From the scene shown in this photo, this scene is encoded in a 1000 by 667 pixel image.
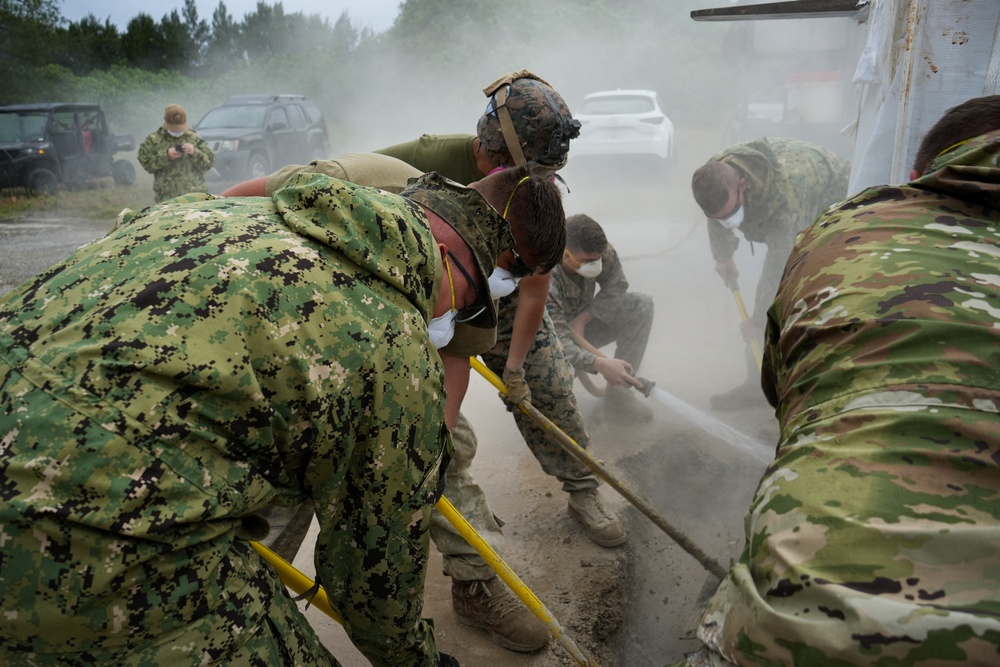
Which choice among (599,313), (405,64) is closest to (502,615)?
(599,313)

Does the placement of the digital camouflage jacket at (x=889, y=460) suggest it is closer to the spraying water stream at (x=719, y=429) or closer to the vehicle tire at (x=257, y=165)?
the spraying water stream at (x=719, y=429)

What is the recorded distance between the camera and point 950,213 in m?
1.45

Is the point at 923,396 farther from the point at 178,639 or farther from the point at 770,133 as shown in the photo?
the point at 770,133

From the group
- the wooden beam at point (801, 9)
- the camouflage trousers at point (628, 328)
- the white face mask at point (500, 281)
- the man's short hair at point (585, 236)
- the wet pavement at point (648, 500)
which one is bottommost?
the wet pavement at point (648, 500)

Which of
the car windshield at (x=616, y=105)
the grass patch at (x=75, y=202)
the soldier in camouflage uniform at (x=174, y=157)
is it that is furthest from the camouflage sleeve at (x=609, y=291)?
the grass patch at (x=75, y=202)

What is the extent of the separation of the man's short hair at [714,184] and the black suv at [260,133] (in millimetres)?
9061

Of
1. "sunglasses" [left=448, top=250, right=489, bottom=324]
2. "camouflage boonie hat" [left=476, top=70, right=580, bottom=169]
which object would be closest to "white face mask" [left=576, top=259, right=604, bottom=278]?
"camouflage boonie hat" [left=476, top=70, right=580, bottom=169]

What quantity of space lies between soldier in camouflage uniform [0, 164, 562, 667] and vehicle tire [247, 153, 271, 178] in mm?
11517

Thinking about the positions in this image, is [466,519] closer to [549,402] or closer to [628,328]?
[549,402]

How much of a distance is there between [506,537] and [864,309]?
7.88 ft

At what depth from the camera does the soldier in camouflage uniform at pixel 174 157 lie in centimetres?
838

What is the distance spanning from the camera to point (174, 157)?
8.36 metres

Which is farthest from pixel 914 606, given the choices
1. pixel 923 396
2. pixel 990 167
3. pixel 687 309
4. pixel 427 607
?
pixel 687 309

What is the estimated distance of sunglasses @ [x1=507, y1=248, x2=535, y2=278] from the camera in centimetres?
222
